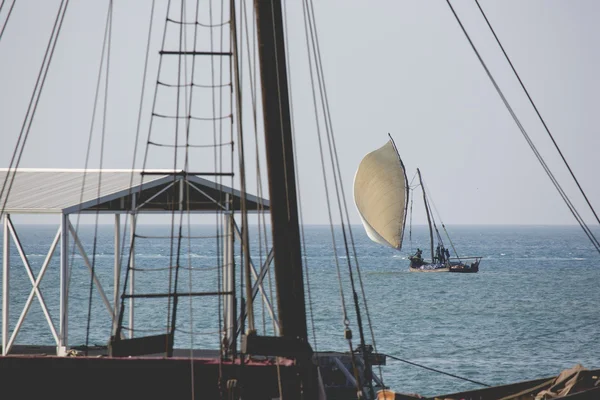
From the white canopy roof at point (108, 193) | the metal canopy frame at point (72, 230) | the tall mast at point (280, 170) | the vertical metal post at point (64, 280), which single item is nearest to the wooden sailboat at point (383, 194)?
the white canopy roof at point (108, 193)

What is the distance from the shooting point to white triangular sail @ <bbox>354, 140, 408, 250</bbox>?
89.9 meters

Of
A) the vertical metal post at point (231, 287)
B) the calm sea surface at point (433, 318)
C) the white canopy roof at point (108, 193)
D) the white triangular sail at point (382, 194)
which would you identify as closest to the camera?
the vertical metal post at point (231, 287)

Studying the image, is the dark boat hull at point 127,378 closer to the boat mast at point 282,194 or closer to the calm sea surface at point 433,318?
the boat mast at point 282,194

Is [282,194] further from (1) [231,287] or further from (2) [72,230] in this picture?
(2) [72,230]

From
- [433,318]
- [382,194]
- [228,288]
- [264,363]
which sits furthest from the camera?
[382,194]

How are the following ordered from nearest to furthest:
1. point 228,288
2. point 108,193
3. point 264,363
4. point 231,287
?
point 264,363
point 231,287
point 228,288
point 108,193

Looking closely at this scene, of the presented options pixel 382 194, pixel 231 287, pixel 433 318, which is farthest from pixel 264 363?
pixel 382 194

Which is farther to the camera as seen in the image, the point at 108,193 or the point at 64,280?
the point at 108,193

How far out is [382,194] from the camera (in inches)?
3620

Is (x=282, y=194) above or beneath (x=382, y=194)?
beneath

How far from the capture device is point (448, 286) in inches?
3900

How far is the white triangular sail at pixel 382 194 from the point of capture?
89.9 m

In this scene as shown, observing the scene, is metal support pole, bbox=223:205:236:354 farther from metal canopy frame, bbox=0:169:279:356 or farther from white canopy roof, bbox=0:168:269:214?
white canopy roof, bbox=0:168:269:214

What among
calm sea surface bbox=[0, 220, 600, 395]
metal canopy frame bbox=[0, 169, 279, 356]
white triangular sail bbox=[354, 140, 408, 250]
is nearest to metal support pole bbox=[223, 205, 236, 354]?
metal canopy frame bbox=[0, 169, 279, 356]
